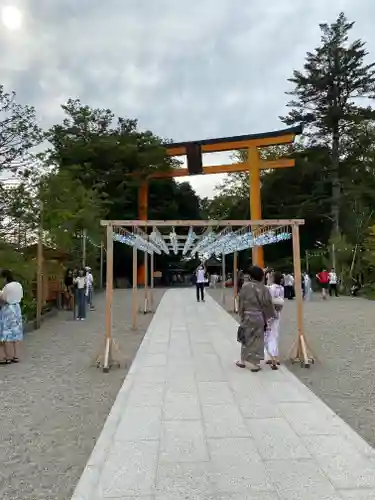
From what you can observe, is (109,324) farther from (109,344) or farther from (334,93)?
(334,93)

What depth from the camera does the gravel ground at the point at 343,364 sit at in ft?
16.1

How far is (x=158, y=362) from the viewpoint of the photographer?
289 inches

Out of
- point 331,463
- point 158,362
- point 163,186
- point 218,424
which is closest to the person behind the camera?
→ point 331,463

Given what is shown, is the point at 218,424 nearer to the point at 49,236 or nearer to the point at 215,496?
the point at 215,496

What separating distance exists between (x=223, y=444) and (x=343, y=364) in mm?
3948

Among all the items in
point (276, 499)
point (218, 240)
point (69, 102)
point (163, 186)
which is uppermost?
point (69, 102)

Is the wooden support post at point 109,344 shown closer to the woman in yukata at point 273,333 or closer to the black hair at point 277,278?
the woman in yukata at point 273,333

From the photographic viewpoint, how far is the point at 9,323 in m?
7.30

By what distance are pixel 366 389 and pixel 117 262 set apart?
28775 mm

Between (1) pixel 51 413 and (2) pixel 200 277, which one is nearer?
(1) pixel 51 413

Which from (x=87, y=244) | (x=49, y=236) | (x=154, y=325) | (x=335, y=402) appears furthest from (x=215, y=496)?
(x=87, y=244)

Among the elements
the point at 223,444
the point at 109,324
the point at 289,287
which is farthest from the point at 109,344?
the point at 289,287

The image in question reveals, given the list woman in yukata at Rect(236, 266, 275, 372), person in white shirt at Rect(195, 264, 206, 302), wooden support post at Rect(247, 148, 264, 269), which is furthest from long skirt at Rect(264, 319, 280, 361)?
wooden support post at Rect(247, 148, 264, 269)

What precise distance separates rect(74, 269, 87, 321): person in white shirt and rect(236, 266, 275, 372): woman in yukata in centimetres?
714
